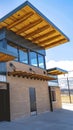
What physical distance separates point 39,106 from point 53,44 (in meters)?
6.51

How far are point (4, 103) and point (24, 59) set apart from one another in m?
4.62

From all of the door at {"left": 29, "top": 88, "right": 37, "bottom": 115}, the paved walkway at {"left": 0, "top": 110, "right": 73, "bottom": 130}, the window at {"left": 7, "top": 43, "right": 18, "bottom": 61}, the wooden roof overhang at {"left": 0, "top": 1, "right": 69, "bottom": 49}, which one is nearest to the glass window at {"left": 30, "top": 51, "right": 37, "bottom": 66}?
the wooden roof overhang at {"left": 0, "top": 1, "right": 69, "bottom": 49}

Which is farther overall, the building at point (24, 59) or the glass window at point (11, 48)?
the glass window at point (11, 48)

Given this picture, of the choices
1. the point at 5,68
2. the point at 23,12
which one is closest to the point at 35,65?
the point at 5,68

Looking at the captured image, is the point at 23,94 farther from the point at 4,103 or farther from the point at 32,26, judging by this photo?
the point at 32,26

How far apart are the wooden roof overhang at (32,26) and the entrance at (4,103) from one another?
15.7ft

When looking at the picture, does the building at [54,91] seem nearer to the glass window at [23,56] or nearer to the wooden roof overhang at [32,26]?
the wooden roof overhang at [32,26]

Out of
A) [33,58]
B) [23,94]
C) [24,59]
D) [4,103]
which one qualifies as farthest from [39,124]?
[33,58]

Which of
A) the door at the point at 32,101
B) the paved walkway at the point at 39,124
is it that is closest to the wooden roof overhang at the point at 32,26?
the door at the point at 32,101

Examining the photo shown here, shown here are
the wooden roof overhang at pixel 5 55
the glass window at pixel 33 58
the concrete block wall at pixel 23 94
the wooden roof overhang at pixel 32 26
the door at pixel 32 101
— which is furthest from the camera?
the glass window at pixel 33 58

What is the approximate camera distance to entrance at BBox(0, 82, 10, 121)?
1338 cm

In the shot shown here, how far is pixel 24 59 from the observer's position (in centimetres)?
1659

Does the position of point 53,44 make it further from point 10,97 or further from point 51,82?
point 10,97

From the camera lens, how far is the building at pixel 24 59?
1352cm
